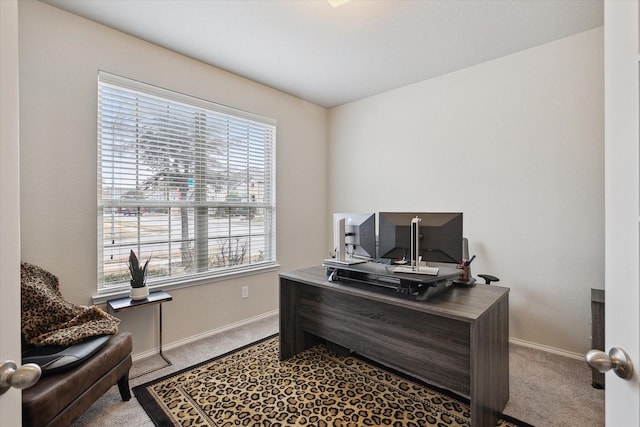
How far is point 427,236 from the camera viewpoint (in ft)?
6.57

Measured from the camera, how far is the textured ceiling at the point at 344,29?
2.22 m

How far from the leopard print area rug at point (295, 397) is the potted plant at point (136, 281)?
0.68 meters

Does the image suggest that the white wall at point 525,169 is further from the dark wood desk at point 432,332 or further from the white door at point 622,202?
the white door at point 622,202

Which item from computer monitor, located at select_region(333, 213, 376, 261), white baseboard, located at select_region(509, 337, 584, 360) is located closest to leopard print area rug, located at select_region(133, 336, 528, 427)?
computer monitor, located at select_region(333, 213, 376, 261)

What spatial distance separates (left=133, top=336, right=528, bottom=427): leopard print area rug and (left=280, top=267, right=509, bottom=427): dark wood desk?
0.58 ft

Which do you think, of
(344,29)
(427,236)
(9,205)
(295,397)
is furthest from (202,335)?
(344,29)

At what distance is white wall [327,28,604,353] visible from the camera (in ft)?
8.39

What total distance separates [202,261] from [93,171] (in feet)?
4.11

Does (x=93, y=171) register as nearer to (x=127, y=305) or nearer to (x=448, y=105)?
(x=127, y=305)

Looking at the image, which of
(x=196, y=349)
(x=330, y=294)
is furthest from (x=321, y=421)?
(x=196, y=349)

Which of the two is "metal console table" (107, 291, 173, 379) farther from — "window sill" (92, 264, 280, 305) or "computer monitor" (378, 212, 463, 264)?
"computer monitor" (378, 212, 463, 264)

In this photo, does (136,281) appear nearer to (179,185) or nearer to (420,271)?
(179,185)

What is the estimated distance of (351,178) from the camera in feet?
13.8

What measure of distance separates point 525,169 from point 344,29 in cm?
211
